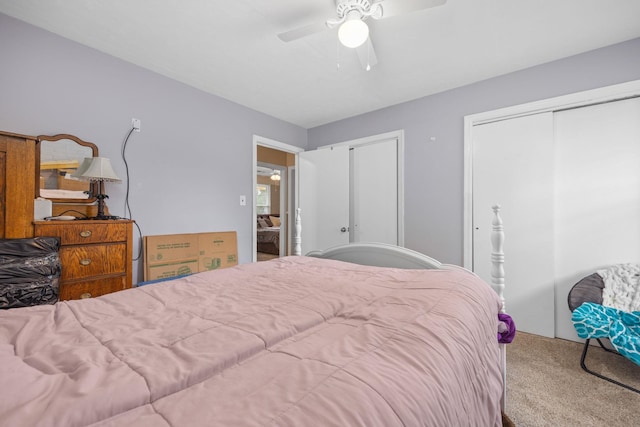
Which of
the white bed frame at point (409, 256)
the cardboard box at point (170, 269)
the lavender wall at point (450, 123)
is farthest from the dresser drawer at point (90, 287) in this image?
the lavender wall at point (450, 123)

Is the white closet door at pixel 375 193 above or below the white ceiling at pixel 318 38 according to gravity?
below

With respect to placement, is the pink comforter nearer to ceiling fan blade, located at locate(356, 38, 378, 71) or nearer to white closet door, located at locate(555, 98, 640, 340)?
ceiling fan blade, located at locate(356, 38, 378, 71)

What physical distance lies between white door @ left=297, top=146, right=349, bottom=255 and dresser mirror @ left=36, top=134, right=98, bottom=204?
2502mm

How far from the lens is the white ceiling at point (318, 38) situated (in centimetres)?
187

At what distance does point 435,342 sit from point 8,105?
3081mm

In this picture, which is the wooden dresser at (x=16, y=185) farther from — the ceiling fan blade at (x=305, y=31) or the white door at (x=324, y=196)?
the white door at (x=324, y=196)

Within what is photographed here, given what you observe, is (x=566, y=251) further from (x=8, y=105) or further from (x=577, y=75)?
(x=8, y=105)

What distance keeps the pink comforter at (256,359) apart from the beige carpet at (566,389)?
80cm

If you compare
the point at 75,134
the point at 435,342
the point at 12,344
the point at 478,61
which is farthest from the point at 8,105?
the point at 478,61

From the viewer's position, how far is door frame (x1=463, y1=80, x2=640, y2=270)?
2283 millimetres

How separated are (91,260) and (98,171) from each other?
689 mm

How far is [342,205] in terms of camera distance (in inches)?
153

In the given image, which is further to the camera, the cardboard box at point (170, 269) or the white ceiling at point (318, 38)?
the cardboard box at point (170, 269)

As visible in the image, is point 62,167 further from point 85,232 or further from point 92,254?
point 92,254
